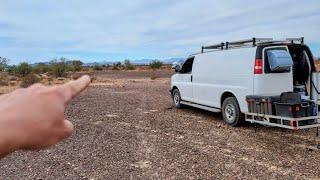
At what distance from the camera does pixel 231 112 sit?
12.3 m

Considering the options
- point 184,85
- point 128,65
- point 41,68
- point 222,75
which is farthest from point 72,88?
point 128,65

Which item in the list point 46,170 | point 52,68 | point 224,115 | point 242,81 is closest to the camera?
point 46,170

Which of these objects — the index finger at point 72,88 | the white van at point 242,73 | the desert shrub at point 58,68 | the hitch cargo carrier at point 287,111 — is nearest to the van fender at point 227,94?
the white van at point 242,73

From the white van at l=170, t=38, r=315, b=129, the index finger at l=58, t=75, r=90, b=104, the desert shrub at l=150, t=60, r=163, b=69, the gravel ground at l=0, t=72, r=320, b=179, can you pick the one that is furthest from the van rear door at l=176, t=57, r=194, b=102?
the desert shrub at l=150, t=60, r=163, b=69

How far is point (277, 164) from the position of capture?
315 inches

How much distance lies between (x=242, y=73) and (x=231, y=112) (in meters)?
1.19

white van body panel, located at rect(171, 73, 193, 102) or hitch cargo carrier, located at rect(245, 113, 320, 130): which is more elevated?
white van body panel, located at rect(171, 73, 193, 102)

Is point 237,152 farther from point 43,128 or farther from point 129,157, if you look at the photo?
point 43,128

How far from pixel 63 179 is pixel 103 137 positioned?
3.52 metres

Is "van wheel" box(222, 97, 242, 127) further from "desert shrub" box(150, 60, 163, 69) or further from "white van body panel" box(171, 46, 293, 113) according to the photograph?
"desert shrub" box(150, 60, 163, 69)

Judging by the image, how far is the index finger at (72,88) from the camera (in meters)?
0.91

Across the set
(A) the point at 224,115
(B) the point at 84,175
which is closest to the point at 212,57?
(A) the point at 224,115

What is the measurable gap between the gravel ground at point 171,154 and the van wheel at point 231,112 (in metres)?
0.25

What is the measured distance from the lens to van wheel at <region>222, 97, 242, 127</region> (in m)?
11.9
